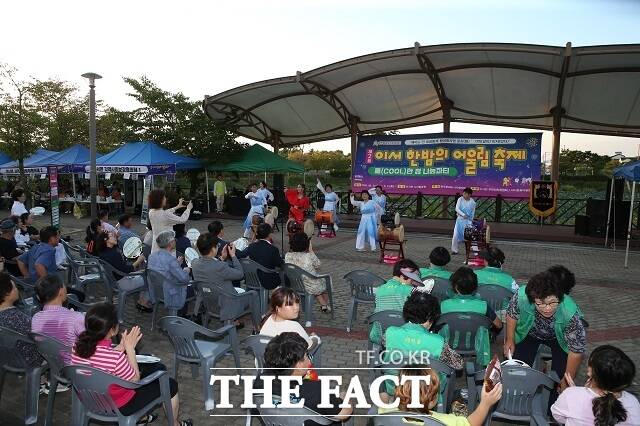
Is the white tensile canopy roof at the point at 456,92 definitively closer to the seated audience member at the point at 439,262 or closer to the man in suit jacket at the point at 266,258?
the seated audience member at the point at 439,262

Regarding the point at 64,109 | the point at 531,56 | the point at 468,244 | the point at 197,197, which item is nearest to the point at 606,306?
the point at 468,244

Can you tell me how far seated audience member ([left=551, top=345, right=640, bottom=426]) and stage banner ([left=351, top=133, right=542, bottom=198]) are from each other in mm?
14758

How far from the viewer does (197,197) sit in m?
21.0

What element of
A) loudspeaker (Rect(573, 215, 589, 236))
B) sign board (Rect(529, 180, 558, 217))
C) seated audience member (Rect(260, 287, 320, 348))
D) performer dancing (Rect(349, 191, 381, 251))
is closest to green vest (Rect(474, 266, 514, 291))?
seated audience member (Rect(260, 287, 320, 348))

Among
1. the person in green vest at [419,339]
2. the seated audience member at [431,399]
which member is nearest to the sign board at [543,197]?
the person in green vest at [419,339]

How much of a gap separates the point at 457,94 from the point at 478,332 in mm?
14871

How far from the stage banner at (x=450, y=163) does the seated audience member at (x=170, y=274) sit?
43.7 feet

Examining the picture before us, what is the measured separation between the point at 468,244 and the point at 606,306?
3.61 meters

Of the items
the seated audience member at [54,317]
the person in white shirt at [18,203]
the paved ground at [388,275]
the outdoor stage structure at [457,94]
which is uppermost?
the outdoor stage structure at [457,94]

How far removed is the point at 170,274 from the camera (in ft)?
17.8

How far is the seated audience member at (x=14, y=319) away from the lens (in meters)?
3.73

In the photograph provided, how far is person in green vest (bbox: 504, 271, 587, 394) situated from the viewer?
3.50m

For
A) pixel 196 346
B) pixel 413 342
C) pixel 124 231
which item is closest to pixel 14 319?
pixel 196 346

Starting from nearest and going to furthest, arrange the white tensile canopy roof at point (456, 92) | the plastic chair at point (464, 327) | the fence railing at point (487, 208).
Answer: the plastic chair at point (464, 327) → the white tensile canopy roof at point (456, 92) → the fence railing at point (487, 208)
